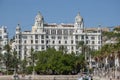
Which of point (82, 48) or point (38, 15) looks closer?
point (82, 48)

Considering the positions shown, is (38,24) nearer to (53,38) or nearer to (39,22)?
(39,22)

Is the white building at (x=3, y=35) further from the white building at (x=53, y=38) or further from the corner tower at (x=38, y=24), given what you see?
the white building at (x=53, y=38)

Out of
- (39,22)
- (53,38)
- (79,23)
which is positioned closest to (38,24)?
(39,22)

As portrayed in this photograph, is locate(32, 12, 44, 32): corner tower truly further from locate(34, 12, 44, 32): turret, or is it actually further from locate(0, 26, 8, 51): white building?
locate(0, 26, 8, 51): white building

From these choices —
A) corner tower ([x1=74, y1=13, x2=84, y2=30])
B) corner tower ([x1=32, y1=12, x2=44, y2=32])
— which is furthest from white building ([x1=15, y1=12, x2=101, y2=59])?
corner tower ([x1=74, y1=13, x2=84, y2=30])

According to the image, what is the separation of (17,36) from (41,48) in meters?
9.09

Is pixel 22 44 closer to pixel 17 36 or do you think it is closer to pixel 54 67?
pixel 17 36

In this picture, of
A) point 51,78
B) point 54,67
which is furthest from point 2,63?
point 51,78

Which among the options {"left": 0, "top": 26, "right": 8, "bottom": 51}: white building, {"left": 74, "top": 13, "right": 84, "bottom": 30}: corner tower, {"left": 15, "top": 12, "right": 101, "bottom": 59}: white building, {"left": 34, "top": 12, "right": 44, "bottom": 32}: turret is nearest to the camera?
{"left": 15, "top": 12, "right": 101, "bottom": 59}: white building

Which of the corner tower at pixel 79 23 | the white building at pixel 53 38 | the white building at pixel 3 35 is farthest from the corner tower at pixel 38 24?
the white building at pixel 3 35

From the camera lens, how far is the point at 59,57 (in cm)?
10312

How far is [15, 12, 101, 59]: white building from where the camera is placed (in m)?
154

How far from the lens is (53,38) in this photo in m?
156

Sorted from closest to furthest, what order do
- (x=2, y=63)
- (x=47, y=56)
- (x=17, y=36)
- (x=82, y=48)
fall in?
(x=47, y=56) → (x=2, y=63) → (x=82, y=48) → (x=17, y=36)
